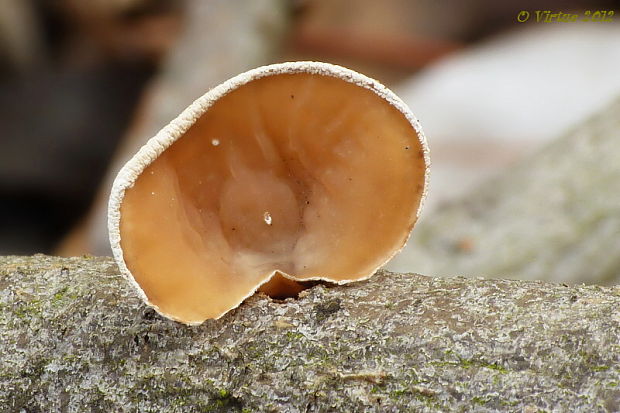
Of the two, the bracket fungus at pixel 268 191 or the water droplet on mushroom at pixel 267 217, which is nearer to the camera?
the bracket fungus at pixel 268 191

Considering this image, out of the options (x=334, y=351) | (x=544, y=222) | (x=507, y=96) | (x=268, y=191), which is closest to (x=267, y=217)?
(x=268, y=191)

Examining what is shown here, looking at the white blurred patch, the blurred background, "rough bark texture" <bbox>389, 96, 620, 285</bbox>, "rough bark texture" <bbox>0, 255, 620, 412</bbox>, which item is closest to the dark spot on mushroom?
"rough bark texture" <bbox>0, 255, 620, 412</bbox>

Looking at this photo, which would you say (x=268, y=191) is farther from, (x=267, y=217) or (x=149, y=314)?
(x=149, y=314)

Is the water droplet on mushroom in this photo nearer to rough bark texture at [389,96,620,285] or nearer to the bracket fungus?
the bracket fungus

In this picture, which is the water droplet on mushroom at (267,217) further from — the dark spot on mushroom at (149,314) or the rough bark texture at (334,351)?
the dark spot on mushroom at (149,314)

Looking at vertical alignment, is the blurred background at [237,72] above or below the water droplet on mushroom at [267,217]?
above

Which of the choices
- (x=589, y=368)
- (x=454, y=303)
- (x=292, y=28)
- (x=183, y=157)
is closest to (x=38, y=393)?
(x=183, y=157)

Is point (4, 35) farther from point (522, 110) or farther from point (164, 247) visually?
point (164, 247)

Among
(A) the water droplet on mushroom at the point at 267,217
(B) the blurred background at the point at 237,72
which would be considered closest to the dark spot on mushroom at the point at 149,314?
(A) the water droplet on mushroom at the point at 267,217
